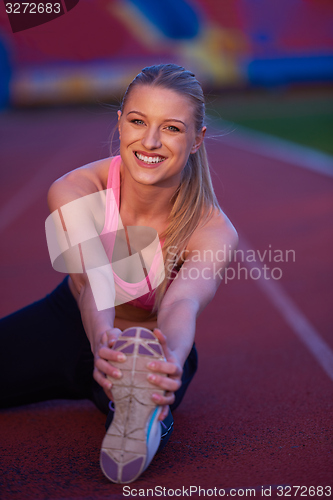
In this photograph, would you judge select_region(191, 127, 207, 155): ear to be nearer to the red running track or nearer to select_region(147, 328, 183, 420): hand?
the red running track

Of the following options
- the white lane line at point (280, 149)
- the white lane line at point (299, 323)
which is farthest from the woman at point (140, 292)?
the white lane line at point (280, 149)

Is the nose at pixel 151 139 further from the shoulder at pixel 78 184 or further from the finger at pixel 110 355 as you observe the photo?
the finger at pixel 110 355

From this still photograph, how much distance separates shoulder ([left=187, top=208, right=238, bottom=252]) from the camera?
2.41m

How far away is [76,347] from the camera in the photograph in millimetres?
2723

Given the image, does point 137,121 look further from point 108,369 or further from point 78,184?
point 108,369

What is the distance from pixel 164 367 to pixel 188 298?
427 millimetres

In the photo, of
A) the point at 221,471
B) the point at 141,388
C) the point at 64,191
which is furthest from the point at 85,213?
the point at 221,471

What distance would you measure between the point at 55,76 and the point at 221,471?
2822 cm

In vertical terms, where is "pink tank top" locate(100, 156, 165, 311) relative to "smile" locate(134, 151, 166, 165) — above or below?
below

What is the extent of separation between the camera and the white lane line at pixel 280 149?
1120cm

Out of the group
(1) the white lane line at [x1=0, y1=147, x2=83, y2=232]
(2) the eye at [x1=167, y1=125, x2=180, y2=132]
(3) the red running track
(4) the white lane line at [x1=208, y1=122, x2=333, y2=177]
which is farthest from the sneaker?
(4) the white lane line at [x1=208, y1=122, x2=333, y2=177]

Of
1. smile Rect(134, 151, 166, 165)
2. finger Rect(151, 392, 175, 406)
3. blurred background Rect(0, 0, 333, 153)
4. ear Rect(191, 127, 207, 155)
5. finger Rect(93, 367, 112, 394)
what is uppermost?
blurred background Rect(0, 0, 333, 153)

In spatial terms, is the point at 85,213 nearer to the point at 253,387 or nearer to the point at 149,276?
the point at 149,276

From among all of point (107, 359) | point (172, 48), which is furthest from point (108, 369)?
point (172, 48)
